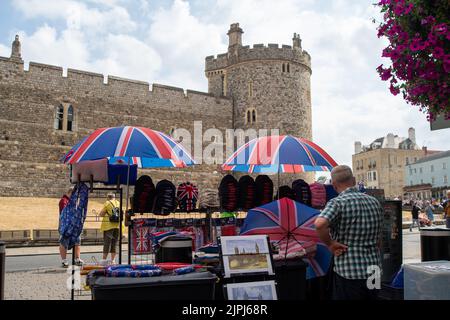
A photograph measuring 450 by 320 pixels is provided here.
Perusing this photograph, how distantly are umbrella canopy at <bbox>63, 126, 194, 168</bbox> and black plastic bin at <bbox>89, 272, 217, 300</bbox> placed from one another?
2.38 meters

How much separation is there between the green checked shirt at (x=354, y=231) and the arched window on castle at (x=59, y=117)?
2556cm

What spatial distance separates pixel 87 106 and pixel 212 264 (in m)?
24.9

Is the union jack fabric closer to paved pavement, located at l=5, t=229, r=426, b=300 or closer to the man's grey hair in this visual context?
paved pavement, located at l=5, t=229, r=426, b=300

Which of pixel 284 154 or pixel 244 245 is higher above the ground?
pixel 284 154

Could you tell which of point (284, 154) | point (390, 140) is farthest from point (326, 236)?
point (390, 140)

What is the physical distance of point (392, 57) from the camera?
3.63 meters

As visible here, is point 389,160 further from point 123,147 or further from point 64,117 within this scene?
point 123,147

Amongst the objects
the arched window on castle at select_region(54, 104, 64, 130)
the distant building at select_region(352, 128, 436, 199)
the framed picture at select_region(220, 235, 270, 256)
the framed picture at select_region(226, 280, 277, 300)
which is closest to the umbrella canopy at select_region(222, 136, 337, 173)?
the framed picture at select_region(220, 235, 270, 256)

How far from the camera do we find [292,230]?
4648mm

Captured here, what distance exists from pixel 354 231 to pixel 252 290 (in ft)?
3.16

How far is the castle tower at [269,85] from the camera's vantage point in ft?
100

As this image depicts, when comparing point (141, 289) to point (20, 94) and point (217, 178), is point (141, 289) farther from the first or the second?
point (217, 178)

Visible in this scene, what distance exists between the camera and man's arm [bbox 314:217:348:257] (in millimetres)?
3402

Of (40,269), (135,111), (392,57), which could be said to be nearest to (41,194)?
(135,111)
